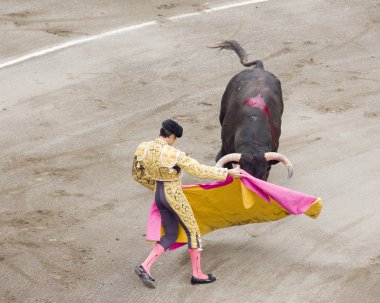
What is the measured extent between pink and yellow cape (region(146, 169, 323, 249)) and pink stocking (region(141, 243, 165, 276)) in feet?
0.28

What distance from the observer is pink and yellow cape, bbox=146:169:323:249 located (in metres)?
8.91

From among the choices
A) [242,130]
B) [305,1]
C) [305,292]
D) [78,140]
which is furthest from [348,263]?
[305,1]

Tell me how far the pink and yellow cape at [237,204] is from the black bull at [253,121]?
467mm

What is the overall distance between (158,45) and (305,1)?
11.0 ft

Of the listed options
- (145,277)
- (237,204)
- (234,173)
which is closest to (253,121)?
(237,204)

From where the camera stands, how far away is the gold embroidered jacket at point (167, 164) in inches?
332

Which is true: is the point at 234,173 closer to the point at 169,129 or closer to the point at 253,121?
the point at 169,129

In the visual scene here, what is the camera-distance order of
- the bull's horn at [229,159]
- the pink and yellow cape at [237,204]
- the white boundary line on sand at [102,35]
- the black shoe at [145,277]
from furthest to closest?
the white boundary line on sand at [102,35] → the bull's horn at [229,159] → the pink and yellow cape at [237,204] → the black shoe at [145,277]

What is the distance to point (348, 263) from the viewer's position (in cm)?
918

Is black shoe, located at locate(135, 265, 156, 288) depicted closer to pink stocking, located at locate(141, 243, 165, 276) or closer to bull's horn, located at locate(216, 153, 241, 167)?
pink stocking, located at locate(141, 243, 165, 276)

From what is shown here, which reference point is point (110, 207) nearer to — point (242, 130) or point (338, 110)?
point (242, 130)

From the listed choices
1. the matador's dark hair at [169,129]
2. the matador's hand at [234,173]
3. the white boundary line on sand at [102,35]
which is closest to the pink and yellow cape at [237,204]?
the matador's hand at [234,173]

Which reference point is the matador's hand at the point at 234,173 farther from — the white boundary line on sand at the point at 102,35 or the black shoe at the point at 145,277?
the white boundary line on sand at the point at 102,35

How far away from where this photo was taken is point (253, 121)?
10633mm
